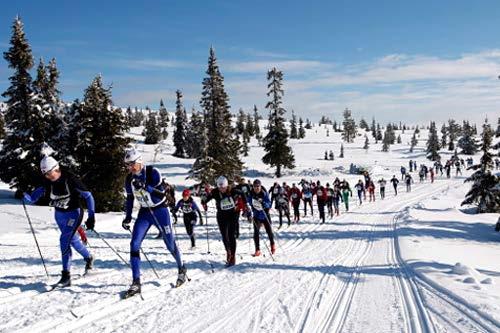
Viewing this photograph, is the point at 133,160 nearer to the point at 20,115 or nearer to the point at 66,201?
the point at 66,201

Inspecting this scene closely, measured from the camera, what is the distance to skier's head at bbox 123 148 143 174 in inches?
289

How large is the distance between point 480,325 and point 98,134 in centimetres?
2784

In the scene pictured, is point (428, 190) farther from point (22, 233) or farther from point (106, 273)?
point (106, 273)

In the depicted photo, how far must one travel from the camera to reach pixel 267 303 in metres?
6.66

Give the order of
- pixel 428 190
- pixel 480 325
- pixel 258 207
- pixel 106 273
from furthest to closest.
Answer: pixel 428 190 → pixel 258 207 → pixel 106 273 → pixel 480 325

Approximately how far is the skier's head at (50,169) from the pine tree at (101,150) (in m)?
22.0

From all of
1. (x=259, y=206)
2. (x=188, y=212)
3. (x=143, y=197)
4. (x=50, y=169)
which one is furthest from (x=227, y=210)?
(x=50, y=169)

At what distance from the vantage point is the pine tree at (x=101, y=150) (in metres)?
29.0

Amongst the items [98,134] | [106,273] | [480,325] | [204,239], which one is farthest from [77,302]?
[98,134]

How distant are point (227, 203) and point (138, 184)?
3.12 m

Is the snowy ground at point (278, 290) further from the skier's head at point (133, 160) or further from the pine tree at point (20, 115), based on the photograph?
the pine tree at point (20, 115)

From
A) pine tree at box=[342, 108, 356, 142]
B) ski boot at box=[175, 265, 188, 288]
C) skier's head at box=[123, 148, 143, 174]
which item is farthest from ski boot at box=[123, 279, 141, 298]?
pine tree at box=[342, 108, 356, 142]

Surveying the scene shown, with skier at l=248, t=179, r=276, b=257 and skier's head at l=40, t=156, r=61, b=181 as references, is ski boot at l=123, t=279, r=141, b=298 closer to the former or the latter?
skier's head at l=40, t=156, r=61, b=181

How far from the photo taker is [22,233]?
57.1 ft
